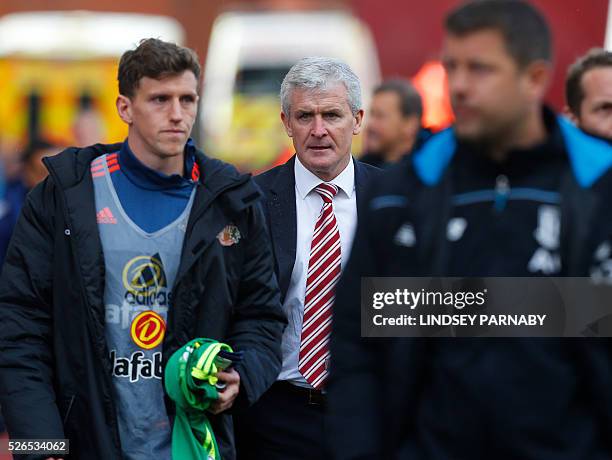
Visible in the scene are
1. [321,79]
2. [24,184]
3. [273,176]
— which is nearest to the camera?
[321,79]

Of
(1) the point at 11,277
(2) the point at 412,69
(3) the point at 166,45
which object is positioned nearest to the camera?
(1) the point at 11,277

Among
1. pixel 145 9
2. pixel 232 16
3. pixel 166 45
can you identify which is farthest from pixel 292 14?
pixel 166 45

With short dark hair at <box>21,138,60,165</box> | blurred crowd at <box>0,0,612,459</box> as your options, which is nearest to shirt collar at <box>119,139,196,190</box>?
blurred crowd at <box>0,0,612,459</box>

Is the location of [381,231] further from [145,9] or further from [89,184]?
[145,9]

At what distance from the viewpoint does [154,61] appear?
509 cm

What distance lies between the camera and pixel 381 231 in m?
3.56

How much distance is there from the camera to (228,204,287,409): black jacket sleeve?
494cm

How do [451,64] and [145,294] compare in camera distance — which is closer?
[451,64]

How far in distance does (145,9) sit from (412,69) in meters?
4.10

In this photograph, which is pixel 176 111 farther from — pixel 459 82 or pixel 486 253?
pixel 486 253

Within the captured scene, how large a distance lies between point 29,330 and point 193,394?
0.65 m

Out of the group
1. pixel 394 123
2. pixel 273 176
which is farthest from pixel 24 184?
pixel 273 176

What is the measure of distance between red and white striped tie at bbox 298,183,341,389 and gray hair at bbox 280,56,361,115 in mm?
610

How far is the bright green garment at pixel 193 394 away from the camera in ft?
15.1
